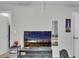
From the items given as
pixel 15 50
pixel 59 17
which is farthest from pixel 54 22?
pixel 15 50

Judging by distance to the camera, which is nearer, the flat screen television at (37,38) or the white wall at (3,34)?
the white wall at (3,34)

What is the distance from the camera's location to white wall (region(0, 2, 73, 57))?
326 cm

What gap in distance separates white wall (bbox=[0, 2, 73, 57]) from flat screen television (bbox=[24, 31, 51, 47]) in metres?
0.06

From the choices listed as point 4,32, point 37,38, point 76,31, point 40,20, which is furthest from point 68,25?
point 4,32

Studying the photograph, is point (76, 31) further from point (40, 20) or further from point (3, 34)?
point (3, 34)

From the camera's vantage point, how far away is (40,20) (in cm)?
334

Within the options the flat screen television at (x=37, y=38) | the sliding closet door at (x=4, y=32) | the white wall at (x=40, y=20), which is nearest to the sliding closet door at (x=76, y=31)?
the white wall at (x=40, y=20)

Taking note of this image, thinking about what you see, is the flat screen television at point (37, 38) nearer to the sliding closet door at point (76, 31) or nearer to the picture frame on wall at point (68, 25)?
the picture frame on wall at point (68, 25)

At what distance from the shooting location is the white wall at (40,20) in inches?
128

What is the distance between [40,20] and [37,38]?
354 millimetres

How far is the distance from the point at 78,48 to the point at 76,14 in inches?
24.3

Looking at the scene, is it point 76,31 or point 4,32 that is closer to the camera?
point 4,32

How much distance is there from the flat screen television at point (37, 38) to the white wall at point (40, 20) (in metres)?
0.06

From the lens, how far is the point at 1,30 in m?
3.05
